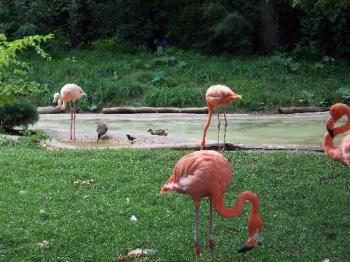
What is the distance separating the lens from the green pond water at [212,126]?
34.9ft

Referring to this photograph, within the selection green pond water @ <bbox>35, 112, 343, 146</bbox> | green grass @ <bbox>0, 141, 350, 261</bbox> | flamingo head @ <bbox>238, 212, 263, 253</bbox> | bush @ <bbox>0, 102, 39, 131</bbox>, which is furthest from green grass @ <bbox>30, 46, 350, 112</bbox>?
flamingo head @ <bbox>238, 212, 263, 253</bbox>

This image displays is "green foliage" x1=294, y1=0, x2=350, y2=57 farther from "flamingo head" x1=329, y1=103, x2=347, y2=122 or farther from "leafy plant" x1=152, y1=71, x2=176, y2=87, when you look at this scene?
"flamingo head" x1=329, y1=103, x2=347, y2=122

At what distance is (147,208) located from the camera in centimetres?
638

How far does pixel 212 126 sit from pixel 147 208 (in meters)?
6.04

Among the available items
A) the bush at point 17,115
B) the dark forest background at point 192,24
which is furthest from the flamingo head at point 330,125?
the dark forest background at point 192,24

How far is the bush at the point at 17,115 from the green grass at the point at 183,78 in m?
3.91

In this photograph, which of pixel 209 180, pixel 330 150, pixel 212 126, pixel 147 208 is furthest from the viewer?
pixel 212 126

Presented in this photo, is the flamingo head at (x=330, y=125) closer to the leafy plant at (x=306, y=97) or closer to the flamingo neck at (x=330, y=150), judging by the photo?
the flamingo neck at (x=330, y=150)

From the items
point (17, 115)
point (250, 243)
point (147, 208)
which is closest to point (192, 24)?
point (17, 115)

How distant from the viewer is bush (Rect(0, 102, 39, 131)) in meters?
10.9

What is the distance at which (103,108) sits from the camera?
1486 cm

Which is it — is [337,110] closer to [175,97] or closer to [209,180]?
[209,180]

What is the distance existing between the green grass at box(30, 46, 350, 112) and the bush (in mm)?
3908

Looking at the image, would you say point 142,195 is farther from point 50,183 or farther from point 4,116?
point 4,116
